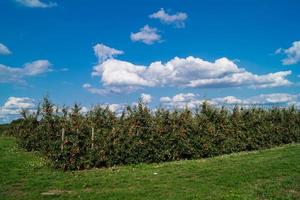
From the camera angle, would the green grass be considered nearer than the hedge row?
Yes

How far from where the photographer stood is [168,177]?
1611 centimetres

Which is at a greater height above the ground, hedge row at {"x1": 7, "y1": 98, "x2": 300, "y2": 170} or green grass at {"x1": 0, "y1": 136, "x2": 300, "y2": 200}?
hedge row at {"x1": 7, "y1": 98, "x2": 300, "y2": 170}

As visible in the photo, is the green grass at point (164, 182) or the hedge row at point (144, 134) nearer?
the green grass at point (164, 182)

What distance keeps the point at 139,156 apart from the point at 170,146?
2.28 m

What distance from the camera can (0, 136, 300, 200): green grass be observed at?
41.5 feet

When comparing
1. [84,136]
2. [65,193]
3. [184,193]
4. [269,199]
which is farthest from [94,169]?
[269,199]

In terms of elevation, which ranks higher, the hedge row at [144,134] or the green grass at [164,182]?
the hedge row at [144,134]

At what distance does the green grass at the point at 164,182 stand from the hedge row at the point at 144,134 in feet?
6.17

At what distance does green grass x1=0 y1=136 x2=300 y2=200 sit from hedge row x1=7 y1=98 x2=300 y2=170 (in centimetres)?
188

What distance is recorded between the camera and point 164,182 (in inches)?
588

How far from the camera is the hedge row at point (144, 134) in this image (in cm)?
2089

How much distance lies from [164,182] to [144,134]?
801 centimetres

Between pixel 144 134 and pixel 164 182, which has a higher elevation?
pixel 144 134

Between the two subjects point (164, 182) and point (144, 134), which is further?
point (144, 134)
